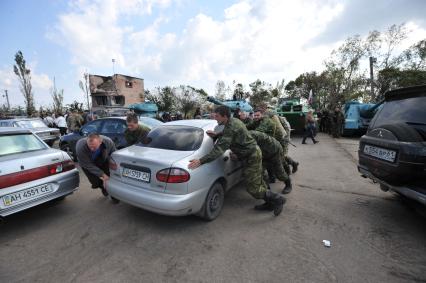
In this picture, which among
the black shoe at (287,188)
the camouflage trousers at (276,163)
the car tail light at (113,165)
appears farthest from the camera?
the black shoe at (287,188)

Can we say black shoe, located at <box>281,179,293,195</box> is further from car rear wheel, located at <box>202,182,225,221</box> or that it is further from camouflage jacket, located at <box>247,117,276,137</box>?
car rear wheel, located at <box>202,182,225,221</box>

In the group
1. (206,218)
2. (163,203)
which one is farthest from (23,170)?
(206,218)

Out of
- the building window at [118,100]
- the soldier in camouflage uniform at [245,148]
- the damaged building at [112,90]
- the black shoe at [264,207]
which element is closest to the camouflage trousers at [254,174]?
the soldier in camouflage uniform at [245,148]

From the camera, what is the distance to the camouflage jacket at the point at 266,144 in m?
3.88

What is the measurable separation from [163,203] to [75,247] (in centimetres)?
125

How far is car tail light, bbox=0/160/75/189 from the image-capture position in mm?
2973

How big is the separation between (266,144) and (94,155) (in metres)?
2.93

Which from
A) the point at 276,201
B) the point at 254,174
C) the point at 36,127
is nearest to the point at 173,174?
the point at 254,174

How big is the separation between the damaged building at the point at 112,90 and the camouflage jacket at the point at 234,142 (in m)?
35.4

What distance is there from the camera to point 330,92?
24750 millimetres

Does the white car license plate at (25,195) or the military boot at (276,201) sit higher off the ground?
the white car license plate at (25,195)

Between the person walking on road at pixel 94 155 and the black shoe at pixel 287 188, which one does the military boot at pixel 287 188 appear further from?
the person walking on road at pixel 94 155

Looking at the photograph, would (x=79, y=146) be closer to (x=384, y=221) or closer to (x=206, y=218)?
(x=206, y=218)

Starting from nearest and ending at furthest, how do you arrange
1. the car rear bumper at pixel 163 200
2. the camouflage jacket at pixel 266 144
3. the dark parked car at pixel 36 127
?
the car rear bumper at pixel 163 200 < the camouflage jacket at pixel 266 144 < the dark parked car at pixel 36 127
